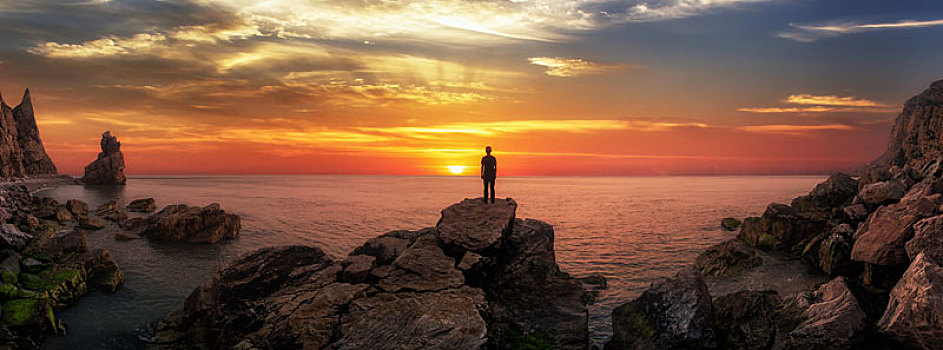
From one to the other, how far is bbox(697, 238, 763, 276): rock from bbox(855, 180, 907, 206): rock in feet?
25.9

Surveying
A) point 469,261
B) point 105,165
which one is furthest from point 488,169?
point 105,165

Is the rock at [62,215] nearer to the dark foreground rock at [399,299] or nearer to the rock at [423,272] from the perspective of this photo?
the dark foreground rock at [399,299]

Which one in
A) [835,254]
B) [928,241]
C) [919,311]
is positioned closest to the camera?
[919,311]

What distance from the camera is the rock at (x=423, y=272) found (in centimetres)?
1698

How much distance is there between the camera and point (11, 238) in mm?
29016

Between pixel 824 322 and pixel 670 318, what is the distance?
515 centimetres

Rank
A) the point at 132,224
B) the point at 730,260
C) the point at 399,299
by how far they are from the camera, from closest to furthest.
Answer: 1. the point at 399,299
2. the point at 730,260
3. the point at 132,224

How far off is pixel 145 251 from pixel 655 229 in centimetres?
6356

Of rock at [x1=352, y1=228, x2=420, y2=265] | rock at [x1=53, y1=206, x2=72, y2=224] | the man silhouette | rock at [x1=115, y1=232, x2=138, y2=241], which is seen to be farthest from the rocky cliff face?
the man silhouette

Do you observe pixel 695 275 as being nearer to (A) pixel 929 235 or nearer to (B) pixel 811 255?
(A) pixel 929 235

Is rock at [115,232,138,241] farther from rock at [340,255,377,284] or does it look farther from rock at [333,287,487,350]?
rock at [333,287,487,350]

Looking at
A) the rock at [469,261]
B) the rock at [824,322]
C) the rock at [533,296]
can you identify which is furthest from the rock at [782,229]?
the rock at [469,261]

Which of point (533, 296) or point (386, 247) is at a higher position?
point (386, 247)

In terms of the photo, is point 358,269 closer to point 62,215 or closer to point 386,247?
point 386,247
